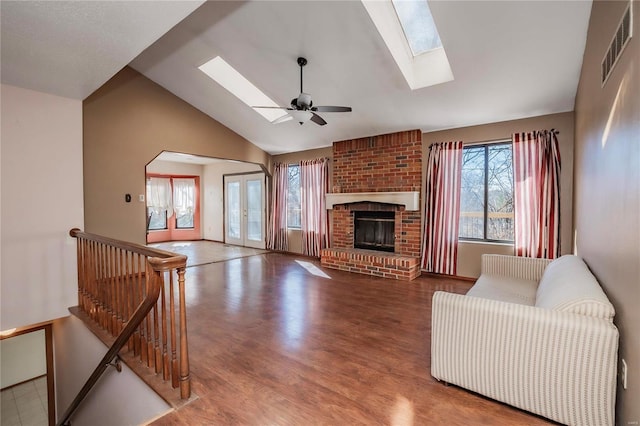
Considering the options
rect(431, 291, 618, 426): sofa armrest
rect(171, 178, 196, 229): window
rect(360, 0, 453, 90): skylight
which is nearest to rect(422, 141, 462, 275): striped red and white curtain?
rect(360, 0, 453, 90): skylight

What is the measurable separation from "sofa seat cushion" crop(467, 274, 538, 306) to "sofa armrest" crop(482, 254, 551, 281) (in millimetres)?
121

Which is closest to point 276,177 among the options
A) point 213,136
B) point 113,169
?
point 213,136

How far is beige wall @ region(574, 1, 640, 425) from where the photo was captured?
4.17 feet

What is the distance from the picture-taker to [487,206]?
452cm

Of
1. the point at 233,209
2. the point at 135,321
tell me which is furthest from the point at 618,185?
the point at 233,209

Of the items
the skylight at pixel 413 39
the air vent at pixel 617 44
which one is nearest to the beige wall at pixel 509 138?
the skylight at pixel 413 39

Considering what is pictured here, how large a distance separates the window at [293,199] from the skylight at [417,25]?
12.8 ft

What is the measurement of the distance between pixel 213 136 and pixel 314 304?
4041mm

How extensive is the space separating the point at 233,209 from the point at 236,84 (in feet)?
14.6

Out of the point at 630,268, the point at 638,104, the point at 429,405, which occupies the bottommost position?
the point at 429,405

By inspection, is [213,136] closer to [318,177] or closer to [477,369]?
[318,177]

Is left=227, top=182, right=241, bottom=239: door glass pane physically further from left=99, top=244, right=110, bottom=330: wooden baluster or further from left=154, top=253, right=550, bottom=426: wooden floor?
left=99, top=244, right=110, bottom=330: wooden baluster

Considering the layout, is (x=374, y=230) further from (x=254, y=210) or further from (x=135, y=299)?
(x=135, y=299)

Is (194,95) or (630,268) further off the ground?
(194,95)
